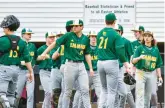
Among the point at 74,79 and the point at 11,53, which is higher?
the point at 11,53

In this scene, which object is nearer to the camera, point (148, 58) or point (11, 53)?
point (11, 53)

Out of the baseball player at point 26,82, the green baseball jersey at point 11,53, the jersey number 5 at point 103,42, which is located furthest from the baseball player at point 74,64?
the baseball player at point 26,82

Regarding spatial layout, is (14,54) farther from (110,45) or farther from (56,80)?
(56,80)

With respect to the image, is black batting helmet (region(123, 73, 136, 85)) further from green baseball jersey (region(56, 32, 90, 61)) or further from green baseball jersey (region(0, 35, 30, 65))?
green baseball jersey (region(0, 35, 30, 65))

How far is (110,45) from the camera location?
13.8 metres

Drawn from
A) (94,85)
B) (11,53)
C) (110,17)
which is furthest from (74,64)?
(94,85)

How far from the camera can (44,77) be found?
17562mm

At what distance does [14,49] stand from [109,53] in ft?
6.68

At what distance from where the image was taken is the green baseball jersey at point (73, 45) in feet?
47.3

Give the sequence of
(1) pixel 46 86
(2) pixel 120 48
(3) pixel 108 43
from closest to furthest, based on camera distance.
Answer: (2) pixel 120 48, (3) pixel 108 43, (1) pixel 46 86

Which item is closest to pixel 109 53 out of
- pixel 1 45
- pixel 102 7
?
pixel 1 45

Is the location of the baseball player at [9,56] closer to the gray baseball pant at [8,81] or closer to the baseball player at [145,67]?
the gray baseball pant at [8,81]

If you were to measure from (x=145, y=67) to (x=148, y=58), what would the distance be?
0.85 feet

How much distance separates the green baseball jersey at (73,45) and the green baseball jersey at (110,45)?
0.79 metres
